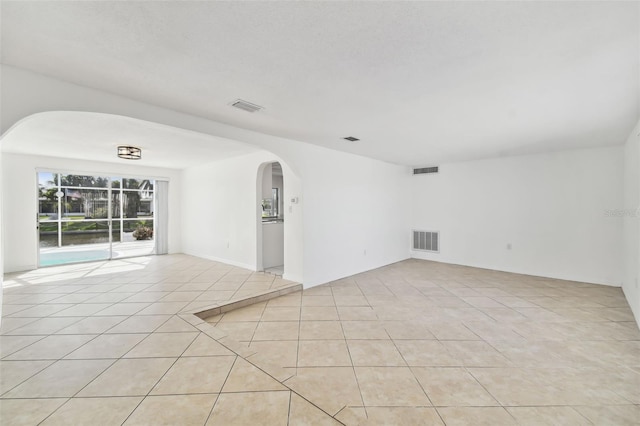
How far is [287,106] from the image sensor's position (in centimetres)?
278

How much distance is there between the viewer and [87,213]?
267 inches

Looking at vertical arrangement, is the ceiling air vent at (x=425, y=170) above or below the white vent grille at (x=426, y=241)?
above

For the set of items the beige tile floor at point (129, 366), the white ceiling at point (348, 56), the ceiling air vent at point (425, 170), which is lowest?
the beige tile floor at point (129, 366)

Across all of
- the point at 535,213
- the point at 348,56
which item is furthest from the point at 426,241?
the point at 348,56

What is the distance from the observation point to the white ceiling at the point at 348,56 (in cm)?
146

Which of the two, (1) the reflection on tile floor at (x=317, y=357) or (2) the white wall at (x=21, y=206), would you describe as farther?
(2) the white wall at (x=21, y=206)

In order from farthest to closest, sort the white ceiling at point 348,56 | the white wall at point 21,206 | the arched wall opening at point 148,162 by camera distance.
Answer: the white wall at point 21,206 < the arched wall opening at point 148,162 < the white ceiling at point 348,56

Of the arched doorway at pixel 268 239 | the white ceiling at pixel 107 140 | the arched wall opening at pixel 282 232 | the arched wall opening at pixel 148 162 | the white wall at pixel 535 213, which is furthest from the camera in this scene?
the arched doorway at pixel 268 239

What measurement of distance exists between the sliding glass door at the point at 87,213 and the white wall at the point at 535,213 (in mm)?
8129

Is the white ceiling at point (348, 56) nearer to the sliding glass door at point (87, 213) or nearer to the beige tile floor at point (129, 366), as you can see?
the beige tile floor at point (129, 366)

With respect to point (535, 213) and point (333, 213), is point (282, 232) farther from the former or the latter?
point (535, 213)

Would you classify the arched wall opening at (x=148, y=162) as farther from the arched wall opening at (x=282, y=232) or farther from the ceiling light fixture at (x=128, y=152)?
the ceiling light fixture at (x=128, y=152)

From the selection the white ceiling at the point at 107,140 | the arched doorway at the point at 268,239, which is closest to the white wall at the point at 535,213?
the arched doorway at the point at 268,239

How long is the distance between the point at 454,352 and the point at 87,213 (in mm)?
8558
